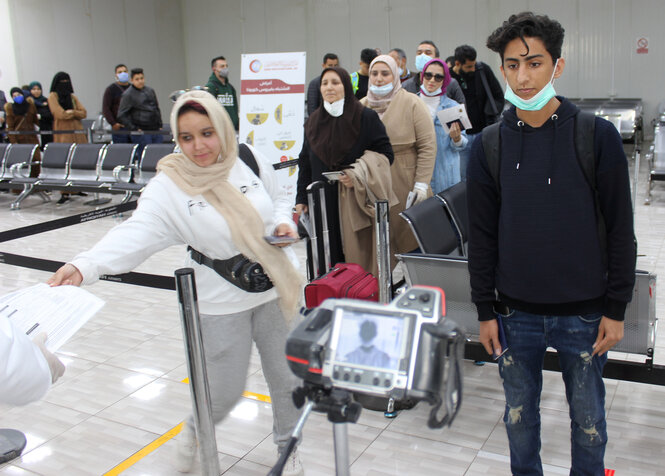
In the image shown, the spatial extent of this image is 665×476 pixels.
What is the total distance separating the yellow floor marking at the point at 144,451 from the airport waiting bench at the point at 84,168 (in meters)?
5.70

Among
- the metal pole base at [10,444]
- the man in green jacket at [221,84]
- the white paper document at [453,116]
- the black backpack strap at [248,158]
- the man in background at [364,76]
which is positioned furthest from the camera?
the man in green jacket at [221,84]

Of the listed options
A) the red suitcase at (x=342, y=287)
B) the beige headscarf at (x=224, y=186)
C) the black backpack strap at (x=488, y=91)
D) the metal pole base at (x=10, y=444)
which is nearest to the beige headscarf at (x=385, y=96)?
the red suitcase at (x=342, y=287)

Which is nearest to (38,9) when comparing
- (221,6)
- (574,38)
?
(221,6)

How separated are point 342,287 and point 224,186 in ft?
3.23

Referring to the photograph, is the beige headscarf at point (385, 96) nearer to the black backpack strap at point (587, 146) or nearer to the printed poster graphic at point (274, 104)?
the black backpack strap at point (587, 146)

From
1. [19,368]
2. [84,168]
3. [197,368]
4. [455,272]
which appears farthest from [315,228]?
[84,168]

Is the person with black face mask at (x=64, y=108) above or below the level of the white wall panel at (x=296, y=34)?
below

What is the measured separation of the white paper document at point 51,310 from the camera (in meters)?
1.95

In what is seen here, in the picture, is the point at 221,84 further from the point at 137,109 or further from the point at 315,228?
the point at 315,228

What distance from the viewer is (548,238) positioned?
1.96 m

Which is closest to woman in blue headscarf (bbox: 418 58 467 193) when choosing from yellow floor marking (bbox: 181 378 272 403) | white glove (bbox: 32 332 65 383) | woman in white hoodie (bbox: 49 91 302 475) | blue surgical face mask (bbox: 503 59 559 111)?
yellow floor marking (bbox: 181 378 272 403)

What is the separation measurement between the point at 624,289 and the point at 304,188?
2.49 m

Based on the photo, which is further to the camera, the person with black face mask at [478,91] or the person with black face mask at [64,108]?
the person with black face mask at [64,108]

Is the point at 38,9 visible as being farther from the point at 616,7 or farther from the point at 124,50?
the point at 616,7
